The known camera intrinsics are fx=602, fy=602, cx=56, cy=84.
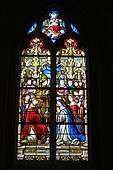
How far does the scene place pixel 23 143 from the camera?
8.91 meters

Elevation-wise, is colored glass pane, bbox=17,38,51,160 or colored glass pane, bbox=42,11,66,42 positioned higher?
colored glass pane, bbox=42,11,66,42

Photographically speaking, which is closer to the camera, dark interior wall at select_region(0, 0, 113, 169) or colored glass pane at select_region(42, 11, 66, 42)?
dark interior wall at select_region(0, 0, 113, 169)

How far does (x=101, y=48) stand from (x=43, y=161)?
2.03 metres

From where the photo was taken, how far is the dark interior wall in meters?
8.70

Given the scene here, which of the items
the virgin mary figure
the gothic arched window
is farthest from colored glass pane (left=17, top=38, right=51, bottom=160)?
the virgin mary figure

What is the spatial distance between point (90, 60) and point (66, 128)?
3.83 ft

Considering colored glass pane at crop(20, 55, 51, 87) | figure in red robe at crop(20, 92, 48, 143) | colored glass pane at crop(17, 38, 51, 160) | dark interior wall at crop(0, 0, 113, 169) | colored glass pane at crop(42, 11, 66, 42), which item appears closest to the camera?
dark interior wall at crop(0, 0, 113, 169)

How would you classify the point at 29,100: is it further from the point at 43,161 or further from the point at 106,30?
the point at 106,30

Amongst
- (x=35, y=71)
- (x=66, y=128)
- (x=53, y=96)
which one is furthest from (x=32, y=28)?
(x=66, y=128)

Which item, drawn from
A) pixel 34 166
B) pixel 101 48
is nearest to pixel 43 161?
pixel 34 166

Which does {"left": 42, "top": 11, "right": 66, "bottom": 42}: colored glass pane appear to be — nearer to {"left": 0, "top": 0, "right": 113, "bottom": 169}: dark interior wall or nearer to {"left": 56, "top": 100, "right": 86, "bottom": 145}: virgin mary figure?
{"left": 0, "top": 0, "right": 113, "bottom": 169}: dark interior wall

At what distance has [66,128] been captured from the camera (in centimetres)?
→ 908

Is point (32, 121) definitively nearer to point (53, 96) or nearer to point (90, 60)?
point (53, 96)

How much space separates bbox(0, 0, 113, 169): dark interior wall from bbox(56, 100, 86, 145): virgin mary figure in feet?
0.91
